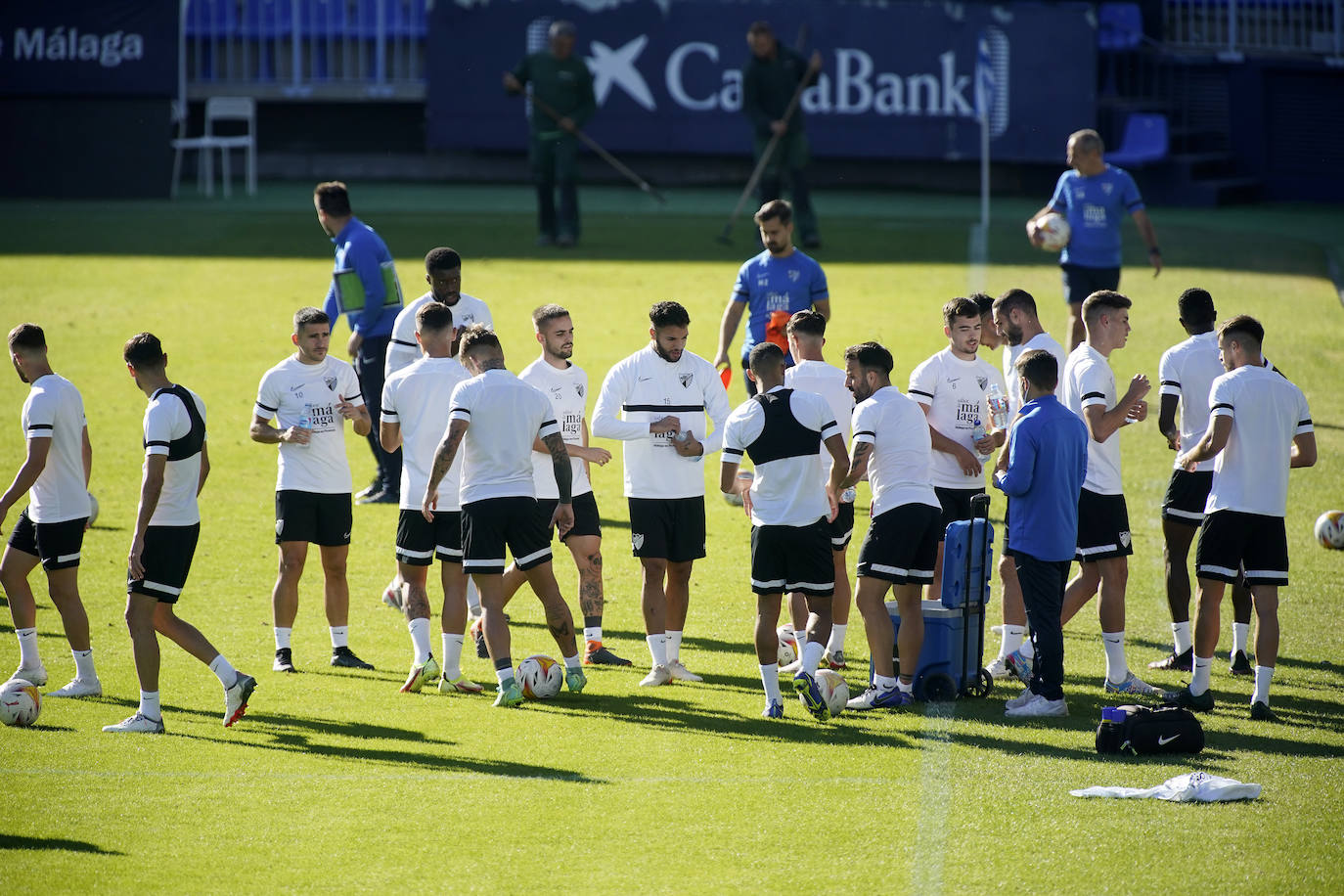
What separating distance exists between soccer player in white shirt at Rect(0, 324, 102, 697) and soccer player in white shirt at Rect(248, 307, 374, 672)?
106cm

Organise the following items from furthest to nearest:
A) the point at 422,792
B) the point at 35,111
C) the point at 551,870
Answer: the point at 35,111 → the point at 422,792 → the point at 551,870

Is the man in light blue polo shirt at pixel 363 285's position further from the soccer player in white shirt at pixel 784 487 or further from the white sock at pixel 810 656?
the white sock at pixel 810 656

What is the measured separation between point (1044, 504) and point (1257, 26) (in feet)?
79.5

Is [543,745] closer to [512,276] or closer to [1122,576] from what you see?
[1122,576]

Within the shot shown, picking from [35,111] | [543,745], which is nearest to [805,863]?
[543,745]

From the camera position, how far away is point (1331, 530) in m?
12.1

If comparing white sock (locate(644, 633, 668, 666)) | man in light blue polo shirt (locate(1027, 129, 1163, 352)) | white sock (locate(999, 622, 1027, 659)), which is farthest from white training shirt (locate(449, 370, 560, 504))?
man in light blue polo shirt (locate(1027, 129, 1163, 352))

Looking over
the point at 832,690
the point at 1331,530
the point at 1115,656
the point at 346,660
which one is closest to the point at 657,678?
the point at 832,690

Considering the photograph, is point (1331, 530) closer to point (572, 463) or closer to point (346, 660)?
point (572, 463)

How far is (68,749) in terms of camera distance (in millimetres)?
8195

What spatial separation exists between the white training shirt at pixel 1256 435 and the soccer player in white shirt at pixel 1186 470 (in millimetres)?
763

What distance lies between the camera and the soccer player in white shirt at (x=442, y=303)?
34.1ft

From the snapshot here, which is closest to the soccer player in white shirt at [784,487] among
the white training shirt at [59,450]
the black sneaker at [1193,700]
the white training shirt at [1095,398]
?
the white training shirt at [1095,398]

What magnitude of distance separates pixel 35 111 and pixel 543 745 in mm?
20200
